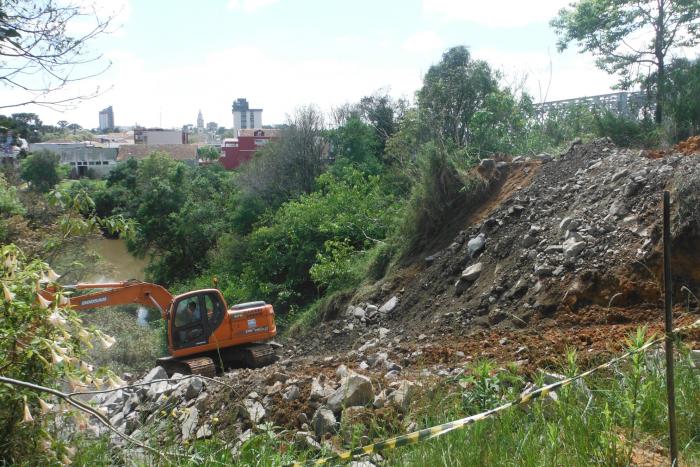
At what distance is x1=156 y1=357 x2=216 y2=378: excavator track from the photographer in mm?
12109

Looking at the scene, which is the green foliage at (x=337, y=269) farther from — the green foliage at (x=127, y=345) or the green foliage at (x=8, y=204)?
the green foliage at (x=8, y=204)

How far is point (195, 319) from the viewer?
1297 centimetres

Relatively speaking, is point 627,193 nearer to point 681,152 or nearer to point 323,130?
point 681,152

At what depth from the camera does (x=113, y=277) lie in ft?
98.8

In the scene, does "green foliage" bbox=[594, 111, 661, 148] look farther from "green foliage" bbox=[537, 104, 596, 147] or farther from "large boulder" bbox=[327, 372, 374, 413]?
"large boulder" bbox=[327, 372, 374, 413]

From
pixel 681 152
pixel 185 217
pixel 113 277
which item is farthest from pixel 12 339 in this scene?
pixel 185 217

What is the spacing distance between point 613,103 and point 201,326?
13477 mm

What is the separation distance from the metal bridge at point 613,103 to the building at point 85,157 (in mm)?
53971

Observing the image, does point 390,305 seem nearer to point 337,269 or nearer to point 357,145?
point 337,269

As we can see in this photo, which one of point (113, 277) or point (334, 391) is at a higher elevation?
point (334, 391)

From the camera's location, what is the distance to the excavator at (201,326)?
12.4m

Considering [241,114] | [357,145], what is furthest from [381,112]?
[241,114]

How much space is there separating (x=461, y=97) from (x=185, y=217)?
64.6ft

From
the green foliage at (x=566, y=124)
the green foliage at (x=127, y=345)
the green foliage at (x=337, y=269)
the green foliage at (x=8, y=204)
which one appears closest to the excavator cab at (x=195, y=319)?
the green foliage at (x=127, y=345)
